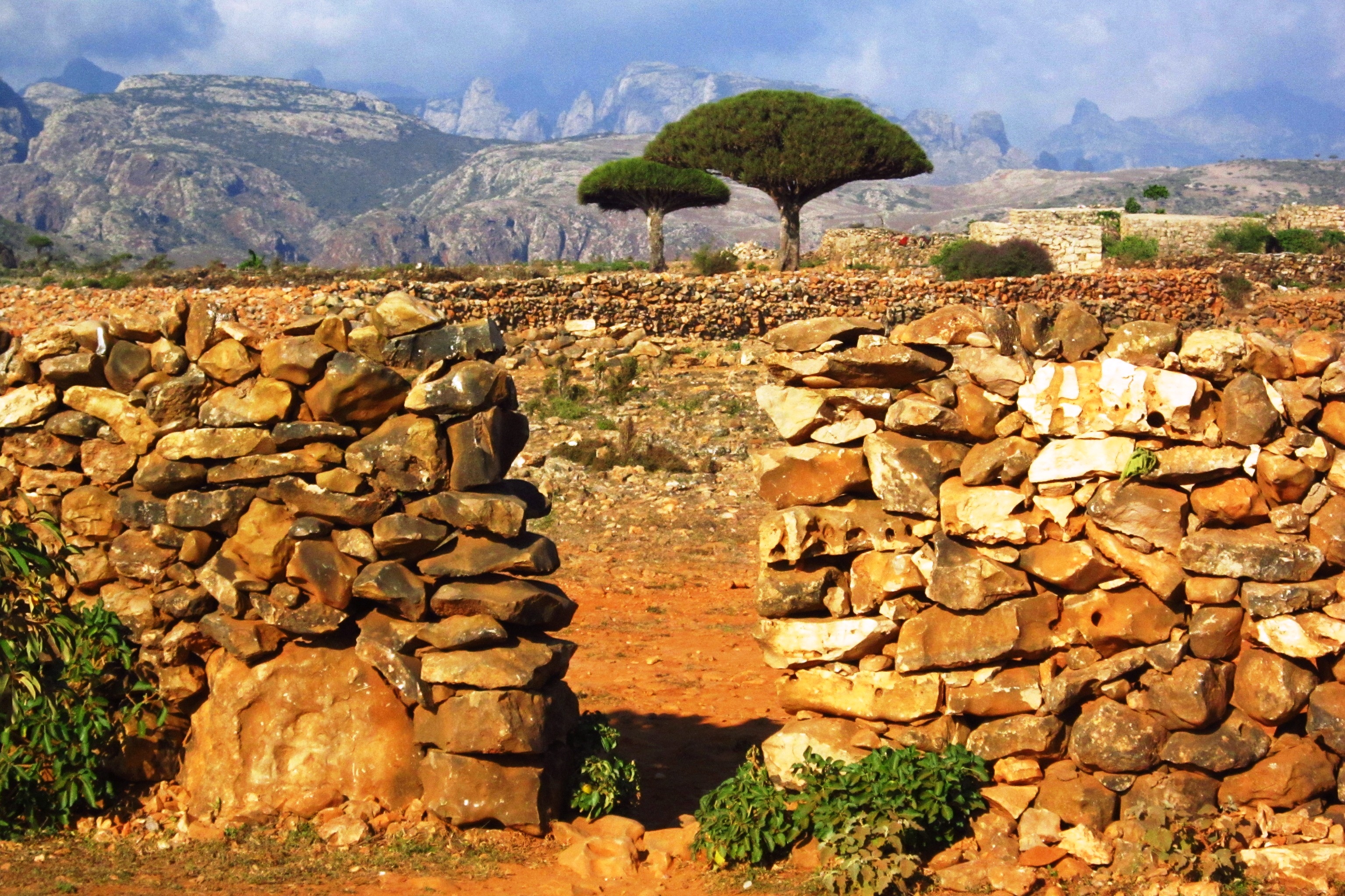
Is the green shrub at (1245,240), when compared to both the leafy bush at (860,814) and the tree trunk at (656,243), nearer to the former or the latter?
the tree trunk at (656,243)

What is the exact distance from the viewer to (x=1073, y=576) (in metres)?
5.38

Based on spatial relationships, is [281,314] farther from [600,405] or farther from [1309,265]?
[1309,265]

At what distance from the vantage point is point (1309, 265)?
102 feet

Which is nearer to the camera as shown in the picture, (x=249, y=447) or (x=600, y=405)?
(x=249, y=447)

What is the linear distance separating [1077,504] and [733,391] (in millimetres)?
13920

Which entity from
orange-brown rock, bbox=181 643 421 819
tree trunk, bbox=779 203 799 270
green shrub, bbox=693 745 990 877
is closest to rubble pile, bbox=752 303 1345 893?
green shrub, bbox=693 745 990 877

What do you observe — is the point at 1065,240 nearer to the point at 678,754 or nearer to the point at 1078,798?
the point at 678,754

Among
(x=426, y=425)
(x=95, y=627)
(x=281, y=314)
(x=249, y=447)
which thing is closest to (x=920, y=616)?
(x=426, y=425)

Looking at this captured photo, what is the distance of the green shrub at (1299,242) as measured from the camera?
3509cm

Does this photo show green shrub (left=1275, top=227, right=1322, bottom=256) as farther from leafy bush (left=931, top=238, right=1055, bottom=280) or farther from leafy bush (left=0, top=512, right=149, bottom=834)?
leafy bush (left=0, top=512, right=149, bottom=834)

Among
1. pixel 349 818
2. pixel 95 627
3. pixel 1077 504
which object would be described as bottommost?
pixel 349 818

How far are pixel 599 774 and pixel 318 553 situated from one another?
5.92ft

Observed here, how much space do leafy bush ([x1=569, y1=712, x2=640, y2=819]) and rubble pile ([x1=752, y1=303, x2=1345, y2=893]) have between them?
2.93ft

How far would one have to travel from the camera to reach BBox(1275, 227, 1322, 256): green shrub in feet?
115
